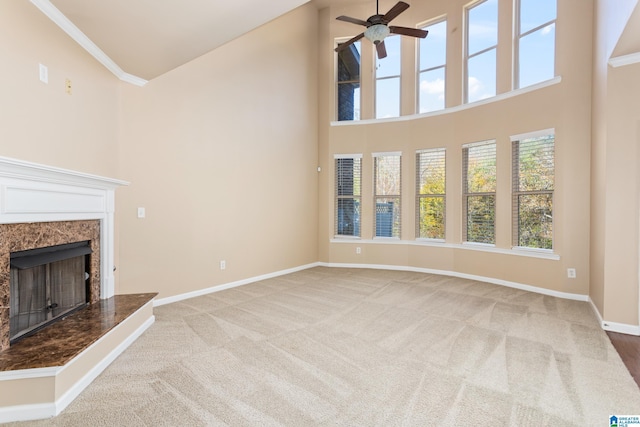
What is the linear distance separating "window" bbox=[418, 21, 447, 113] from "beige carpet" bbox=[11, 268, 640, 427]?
3.86 metres

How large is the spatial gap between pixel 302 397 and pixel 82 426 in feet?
4.14

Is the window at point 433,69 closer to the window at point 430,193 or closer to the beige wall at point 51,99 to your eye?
the window at point 430,193

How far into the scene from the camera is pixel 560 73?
14.1 ft

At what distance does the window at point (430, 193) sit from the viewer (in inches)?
232

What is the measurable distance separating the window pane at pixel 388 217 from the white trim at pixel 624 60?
3652 mm

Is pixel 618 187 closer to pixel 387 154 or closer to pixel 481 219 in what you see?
pixel 481 219

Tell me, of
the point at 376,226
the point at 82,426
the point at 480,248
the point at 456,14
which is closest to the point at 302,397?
the point at 82,426

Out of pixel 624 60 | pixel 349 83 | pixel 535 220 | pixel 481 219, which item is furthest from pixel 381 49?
pixel 535 220

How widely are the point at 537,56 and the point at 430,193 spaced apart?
2630mm

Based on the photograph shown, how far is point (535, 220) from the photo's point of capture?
15.4 ft

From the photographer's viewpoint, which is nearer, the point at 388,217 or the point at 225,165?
the point at 225,165

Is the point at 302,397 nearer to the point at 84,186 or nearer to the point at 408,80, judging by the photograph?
the point at 84,186

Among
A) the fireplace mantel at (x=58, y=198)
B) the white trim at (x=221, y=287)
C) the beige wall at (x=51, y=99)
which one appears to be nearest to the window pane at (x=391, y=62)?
the white trim at (x=221, y=287)

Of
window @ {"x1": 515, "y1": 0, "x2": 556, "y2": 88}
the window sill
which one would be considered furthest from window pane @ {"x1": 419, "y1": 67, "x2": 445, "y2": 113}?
the window sill
